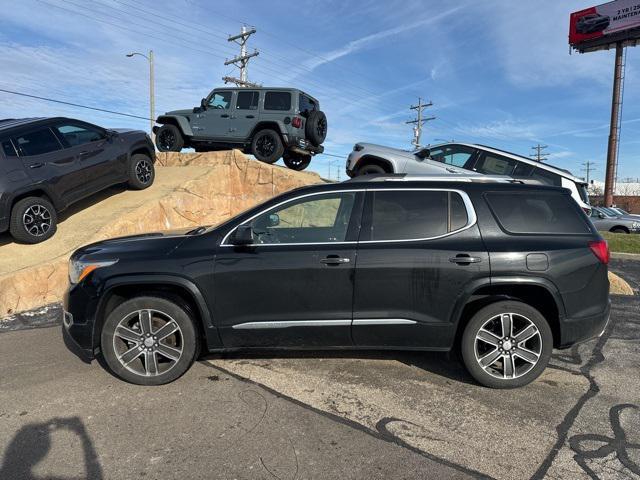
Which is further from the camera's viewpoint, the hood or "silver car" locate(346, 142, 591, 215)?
"silver car" locate(346, 142, 591, 215)

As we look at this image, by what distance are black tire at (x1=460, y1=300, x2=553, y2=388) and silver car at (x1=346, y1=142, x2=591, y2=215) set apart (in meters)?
5.53

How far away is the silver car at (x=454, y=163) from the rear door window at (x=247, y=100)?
330cm

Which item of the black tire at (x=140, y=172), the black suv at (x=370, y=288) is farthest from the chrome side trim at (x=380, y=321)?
the black tire at (x=140, y=172)

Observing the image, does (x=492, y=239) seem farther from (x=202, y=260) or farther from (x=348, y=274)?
(x=202, y=260)

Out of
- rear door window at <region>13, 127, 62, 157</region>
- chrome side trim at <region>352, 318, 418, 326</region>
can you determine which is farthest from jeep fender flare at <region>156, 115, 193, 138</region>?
chrome side trim at <region>352, 318, 418, 326</region>

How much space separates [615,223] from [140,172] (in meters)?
19.1

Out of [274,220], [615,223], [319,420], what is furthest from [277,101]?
[615,223]

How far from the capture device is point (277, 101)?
36.6 ft

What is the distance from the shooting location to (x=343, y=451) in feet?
9.25

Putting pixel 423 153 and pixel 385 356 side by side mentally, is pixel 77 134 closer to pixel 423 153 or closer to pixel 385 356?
pixel 423 153

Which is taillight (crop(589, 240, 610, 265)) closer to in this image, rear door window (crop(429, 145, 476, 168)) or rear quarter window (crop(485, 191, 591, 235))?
rear quarter window (crop(485, 191, 591, 235))

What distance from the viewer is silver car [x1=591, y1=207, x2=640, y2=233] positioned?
61.1 ft

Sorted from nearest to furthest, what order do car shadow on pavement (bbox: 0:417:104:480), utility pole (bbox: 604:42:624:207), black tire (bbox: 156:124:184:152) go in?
1. car shadow on pavement (bbox: 0:417:104:480)
2. black tire (bbox: 156:124:184:152)
3. utility pole (bbox: 604:42:624:207)

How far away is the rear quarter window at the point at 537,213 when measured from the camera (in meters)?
3.76
